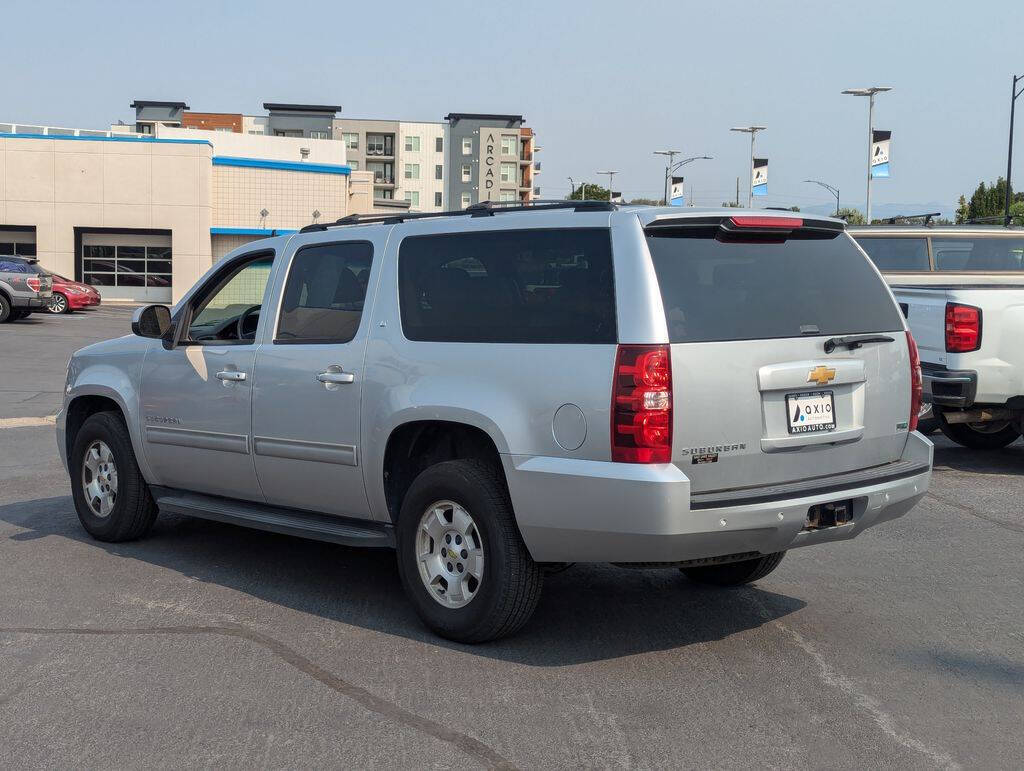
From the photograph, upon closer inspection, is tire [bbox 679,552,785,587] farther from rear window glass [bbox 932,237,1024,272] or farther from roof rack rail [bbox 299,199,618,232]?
rear window glass [bbox 932,237,1024,272]

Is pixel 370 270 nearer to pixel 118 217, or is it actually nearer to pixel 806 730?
pixel 806 730

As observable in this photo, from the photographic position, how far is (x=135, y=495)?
733 centimetres

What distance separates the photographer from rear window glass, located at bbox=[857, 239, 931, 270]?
45.3ft

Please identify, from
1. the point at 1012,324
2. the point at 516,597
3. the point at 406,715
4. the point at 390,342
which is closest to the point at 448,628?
the point at 516,597

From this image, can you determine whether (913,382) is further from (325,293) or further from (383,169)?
(383,169)

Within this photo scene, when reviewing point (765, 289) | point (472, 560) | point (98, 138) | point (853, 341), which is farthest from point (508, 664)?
point (98, 138)

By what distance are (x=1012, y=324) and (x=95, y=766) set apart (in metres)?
8.49

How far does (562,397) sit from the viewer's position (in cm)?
490

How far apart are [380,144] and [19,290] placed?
89.8 m

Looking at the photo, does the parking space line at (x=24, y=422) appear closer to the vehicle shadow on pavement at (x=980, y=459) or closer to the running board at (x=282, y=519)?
the running board at (x=282, y=519)

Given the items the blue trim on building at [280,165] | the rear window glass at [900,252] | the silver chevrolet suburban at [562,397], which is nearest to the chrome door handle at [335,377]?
the silver chevrolet suburban at [562,397]

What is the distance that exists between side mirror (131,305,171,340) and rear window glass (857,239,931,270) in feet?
30.0

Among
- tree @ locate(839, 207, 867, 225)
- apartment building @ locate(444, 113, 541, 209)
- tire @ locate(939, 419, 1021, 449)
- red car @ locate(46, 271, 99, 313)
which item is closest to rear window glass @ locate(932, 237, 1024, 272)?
tree @ locate(839, 207, 867, 225)

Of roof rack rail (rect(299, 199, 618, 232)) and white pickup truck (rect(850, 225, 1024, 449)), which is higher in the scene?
roof rack rail (rect(299, 199, 618, 232))
